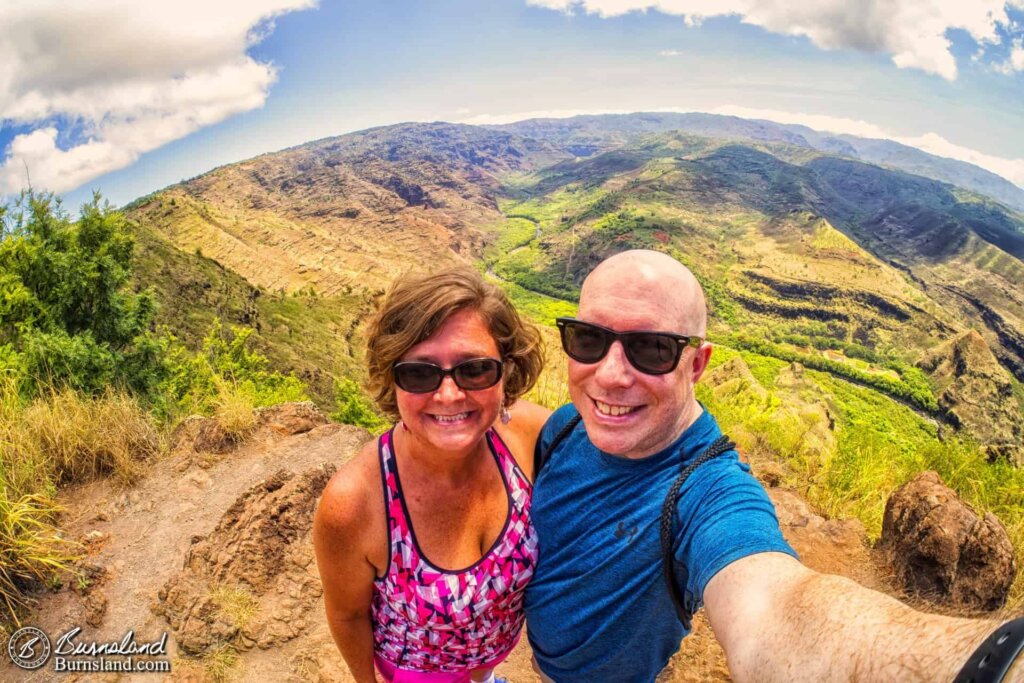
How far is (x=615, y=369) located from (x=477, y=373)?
55 centimetres

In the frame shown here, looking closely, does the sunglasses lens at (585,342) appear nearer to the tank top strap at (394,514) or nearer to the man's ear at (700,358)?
the man's ear at (700,358)

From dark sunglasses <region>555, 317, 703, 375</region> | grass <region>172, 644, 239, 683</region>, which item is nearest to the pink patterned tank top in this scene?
dark sunglasses <region>555, 317, 703, 375</region>

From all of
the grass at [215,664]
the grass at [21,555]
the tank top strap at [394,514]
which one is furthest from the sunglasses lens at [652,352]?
the grass at [21,555]

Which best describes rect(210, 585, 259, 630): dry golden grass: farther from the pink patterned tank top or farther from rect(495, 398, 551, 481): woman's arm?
rect(495, 398, 551, 481): woman's arm

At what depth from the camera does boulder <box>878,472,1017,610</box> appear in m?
3.87

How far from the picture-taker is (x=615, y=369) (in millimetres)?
1849

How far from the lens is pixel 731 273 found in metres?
145

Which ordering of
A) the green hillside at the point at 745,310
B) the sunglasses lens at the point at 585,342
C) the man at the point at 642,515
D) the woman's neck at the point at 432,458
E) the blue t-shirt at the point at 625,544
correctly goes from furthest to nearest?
the green hillside at the point at 745,310 → the woman's neck at the point at 432,458 → the sunglasses lens at the point at 585,342 → the blue t-shirt at the point at 625,544 → the man at the point at 642,515

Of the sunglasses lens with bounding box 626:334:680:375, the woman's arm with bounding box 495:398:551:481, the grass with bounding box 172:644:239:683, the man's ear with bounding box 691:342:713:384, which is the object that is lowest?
the grass with bounding box 172:644:239:683

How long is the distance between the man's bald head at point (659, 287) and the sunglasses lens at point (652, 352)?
0.18 ft

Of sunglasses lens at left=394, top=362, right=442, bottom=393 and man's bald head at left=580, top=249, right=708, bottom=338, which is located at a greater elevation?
man's bald head at left=580, top=249, right=708, bottom=338

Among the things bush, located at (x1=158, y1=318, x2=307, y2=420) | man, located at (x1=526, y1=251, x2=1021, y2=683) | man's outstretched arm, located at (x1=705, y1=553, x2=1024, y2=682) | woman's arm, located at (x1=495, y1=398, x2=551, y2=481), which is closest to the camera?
man's outstretched arm, located at (x1=705, y1=553, x2=1024, y2=682)

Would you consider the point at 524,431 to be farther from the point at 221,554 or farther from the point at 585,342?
the point at 221,554

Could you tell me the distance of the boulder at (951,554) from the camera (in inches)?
152
